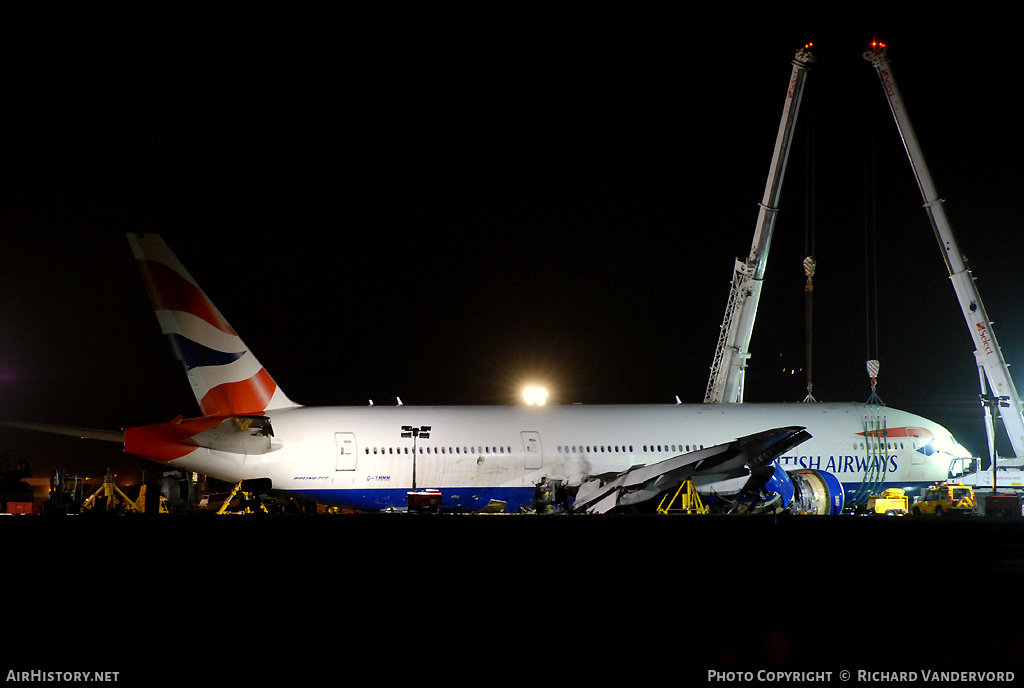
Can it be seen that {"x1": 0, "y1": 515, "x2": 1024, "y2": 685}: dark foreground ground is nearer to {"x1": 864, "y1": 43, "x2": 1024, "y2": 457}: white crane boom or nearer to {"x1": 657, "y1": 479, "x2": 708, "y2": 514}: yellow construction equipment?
{"x1": 657, "y1": 479, "x2": 708, "y2": 514}: yellow construction equipment

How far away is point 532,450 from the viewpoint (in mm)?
30062

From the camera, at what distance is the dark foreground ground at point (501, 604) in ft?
30.9

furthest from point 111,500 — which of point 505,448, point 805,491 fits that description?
point 805,491

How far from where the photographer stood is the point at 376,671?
9102 millimetres

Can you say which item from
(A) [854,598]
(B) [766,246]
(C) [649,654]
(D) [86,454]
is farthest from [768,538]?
(D) [86,454]

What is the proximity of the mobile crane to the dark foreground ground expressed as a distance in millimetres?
26055

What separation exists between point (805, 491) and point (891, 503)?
15.4 ft

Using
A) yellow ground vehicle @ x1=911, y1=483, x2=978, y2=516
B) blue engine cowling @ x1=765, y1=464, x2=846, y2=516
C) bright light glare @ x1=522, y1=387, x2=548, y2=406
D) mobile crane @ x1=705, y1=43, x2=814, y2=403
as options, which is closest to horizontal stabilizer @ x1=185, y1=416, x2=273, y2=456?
blue engine cowling @ x1=765, y1=464, x2=846, y2=516

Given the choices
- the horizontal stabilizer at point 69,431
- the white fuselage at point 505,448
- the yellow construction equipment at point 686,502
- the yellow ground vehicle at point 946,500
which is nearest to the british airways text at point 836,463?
the white fuselage at point 505,448

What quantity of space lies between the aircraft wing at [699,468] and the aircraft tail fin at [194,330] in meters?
11.5

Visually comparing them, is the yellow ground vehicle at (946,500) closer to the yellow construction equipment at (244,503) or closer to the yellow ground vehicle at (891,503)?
the yellow ground vehicle at (891,503)

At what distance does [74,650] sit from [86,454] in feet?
231

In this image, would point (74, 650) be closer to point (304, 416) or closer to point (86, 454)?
point (304, 416)

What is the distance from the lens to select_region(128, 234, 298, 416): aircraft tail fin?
96.6 feet
